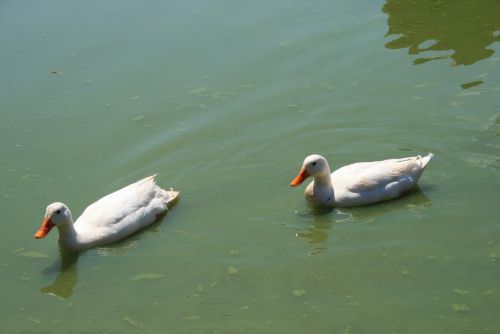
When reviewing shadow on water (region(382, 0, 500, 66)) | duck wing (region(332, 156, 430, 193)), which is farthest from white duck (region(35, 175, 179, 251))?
shadow on water (region(382, 0, 500, 66))

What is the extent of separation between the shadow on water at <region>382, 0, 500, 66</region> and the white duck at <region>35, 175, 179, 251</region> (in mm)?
4802

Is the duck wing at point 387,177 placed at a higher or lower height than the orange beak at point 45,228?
lower

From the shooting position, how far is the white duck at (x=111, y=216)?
29.4ft

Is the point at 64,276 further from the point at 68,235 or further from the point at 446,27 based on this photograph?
the point at 446,27

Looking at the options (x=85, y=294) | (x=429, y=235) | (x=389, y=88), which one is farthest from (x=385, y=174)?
(x=85, y=294)

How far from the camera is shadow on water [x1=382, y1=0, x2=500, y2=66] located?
12.4 meters

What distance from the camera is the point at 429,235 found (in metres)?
8.73

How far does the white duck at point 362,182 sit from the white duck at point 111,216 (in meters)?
1.61

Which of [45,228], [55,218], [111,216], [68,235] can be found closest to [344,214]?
[111,216]

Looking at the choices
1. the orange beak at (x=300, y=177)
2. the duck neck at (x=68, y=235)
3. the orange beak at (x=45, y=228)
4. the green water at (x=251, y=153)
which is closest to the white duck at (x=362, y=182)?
the orange beak at (x=300, y=177)

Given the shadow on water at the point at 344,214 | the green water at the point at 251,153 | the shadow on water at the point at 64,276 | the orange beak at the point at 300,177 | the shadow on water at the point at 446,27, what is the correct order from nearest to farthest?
1. the green water at the point at 251,153
2. the shadow on water at the point at 64,276
3. the shadow on water at the point at 344,214
4. the orange beak at the point at 300,177
5. the shadow on water at the point at 446,27

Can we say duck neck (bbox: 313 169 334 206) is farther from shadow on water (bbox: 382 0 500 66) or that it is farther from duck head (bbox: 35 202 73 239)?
shadow on water (bbox: 382 0 500 66)

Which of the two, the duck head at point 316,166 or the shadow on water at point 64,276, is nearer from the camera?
the shadow on water at point 64,276

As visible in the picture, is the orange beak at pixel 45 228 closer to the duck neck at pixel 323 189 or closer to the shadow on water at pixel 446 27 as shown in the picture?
the duck neck at pixel 323 189
